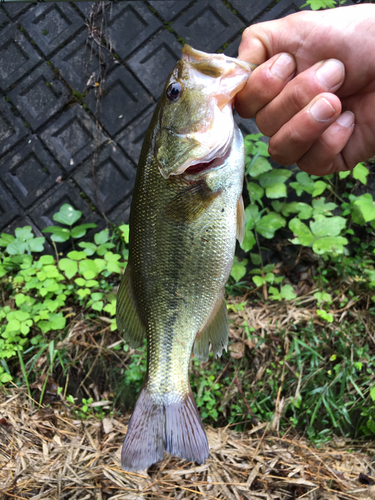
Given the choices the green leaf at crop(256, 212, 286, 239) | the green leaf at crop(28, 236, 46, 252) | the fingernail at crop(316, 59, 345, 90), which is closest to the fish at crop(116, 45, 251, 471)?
the fingernail at crop(316, 59, 345, 90)

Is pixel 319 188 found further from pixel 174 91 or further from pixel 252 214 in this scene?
pixel 174 91

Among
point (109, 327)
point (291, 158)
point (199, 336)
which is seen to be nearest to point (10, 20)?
point (109, 327)

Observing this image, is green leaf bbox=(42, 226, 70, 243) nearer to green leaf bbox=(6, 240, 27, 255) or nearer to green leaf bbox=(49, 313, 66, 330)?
green leaf bbox=(6, 240, 27, 255)

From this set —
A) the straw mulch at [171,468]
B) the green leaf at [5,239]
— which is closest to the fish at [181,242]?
the straw mulch at [171,468]

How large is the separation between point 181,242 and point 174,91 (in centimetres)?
57

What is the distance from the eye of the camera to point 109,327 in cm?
292

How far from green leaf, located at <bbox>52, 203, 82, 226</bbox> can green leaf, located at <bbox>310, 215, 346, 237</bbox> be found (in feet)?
6.35

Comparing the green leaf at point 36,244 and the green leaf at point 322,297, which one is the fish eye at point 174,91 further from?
the green leaf at point 36,244

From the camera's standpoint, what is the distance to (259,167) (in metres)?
2.82

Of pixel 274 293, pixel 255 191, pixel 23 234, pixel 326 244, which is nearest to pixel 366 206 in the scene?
pixel 326 244

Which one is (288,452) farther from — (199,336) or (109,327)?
(109,327)

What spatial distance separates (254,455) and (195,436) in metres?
1.03

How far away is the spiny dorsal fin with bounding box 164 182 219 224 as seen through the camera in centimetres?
139

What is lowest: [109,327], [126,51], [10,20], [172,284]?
[109,327]
